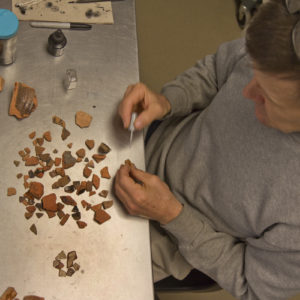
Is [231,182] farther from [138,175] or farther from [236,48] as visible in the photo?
[236,48]

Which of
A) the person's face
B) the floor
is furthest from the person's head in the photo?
the floor

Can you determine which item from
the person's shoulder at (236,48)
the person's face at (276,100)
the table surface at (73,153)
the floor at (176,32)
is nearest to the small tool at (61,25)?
the table surface at (73,153)

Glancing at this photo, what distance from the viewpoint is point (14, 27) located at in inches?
30.9

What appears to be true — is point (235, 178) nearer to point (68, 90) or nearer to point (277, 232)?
point (277, 232)

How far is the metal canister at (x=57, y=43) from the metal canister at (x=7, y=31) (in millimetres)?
86

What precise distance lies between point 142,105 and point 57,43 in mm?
265

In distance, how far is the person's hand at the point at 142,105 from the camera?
0.83 m

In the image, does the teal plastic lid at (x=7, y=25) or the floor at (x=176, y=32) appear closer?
the teal plastic lid at (x=7, y=25)

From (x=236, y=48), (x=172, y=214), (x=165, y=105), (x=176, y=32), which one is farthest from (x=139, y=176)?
(x=176, y=32)

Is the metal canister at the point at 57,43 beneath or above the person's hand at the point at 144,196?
above

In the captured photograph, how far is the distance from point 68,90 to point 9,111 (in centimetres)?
15

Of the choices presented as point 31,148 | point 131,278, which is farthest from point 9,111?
point 131,278

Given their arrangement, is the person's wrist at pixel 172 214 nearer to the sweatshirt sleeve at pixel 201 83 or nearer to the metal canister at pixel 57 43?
the sweatshirt sleeve at pixel 201 83

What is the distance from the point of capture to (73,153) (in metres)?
0.82
